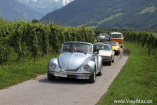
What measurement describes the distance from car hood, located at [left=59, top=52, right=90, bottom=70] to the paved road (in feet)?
2.28

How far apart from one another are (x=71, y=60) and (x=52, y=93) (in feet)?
9.19

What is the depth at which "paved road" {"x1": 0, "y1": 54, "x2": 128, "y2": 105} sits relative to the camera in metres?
7.33

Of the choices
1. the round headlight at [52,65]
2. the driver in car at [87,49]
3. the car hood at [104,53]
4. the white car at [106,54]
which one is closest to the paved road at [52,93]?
the round headlight at [52,65]

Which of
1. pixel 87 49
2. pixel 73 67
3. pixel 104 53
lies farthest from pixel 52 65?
pixel 104 53

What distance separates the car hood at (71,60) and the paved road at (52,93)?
696mm

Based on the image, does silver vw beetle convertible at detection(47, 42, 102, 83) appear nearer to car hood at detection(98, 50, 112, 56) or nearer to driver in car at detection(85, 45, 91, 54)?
driver in car at detection(85, 45, 91, 54)

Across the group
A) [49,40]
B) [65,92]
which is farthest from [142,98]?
[49,40]

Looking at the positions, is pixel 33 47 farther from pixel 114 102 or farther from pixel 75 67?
pixel 114 102

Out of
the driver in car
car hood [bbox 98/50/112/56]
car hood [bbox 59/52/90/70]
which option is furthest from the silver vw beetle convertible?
car hood [bbox 98/50/112/56]

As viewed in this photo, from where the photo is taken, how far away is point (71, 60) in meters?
11.1

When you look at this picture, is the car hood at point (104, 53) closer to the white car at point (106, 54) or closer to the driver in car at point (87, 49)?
the white car at point (106, 54)

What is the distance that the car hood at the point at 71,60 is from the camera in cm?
1078

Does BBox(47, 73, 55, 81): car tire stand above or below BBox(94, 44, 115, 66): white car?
below

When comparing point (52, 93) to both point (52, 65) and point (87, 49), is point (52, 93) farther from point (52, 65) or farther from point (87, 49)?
point (87, 49)
